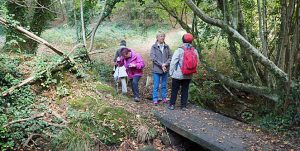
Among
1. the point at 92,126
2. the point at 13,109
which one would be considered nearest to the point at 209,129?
the point at 92,126

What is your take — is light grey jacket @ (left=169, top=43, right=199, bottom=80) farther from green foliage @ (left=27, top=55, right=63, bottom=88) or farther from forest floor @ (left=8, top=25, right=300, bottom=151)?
green foliage @ (left=27, top=55, right=63, bottom=88)

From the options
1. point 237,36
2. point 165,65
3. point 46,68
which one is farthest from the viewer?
point 165,65

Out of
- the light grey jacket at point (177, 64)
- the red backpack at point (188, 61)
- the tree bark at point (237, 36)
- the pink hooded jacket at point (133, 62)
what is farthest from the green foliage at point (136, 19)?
the tree bark at point (237, 36)

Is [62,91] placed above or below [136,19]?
below

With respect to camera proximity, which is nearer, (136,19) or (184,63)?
(184,63)

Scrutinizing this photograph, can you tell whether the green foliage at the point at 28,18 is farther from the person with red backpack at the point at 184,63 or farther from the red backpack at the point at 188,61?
the red backpack at the point at 188,61

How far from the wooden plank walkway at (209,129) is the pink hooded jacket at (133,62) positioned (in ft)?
4.46

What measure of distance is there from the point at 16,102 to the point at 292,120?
19.6 ft

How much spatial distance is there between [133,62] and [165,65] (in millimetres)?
905

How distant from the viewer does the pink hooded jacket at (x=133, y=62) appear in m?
8.66

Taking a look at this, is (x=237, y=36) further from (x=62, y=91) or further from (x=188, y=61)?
(x=62, y=91)

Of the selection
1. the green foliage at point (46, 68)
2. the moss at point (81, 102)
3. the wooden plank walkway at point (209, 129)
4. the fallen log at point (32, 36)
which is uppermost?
the fallen log at point (32, 36)

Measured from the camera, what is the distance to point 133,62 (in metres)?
8.66

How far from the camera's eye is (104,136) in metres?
6.43
